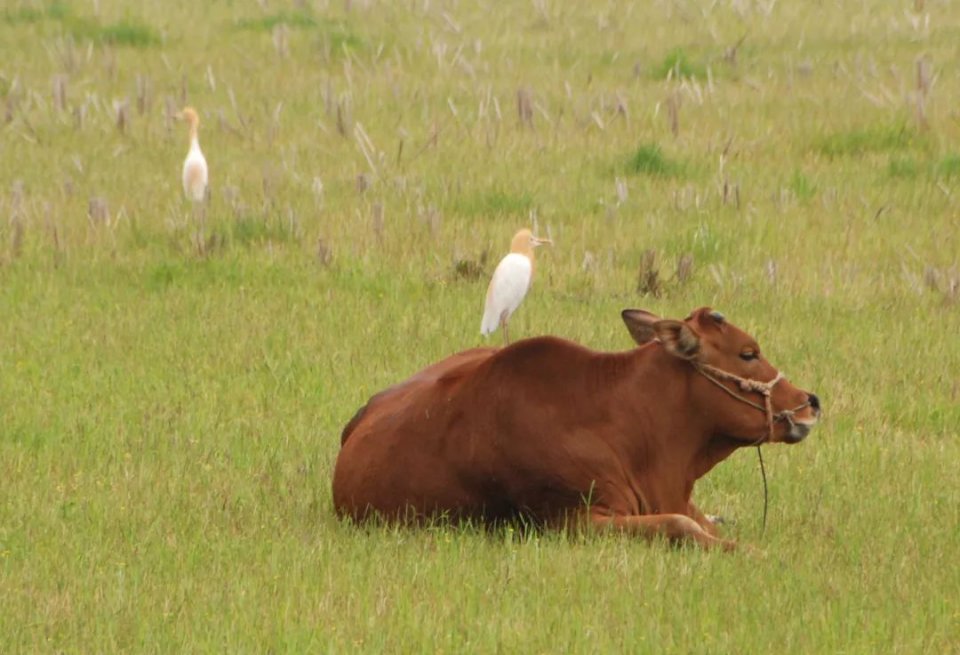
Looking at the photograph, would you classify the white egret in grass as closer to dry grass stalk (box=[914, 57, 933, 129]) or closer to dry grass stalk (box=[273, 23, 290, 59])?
dry grass stalk (box=[273, 23, 290, 59])

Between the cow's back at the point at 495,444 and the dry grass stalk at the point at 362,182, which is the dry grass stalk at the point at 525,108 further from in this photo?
the cow's back at the point at 495,444

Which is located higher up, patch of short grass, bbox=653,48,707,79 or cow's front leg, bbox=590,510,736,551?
cow's front leg, bbox=590,510,736,551

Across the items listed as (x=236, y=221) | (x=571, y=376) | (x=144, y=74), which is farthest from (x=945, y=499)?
(x=144, y=74)

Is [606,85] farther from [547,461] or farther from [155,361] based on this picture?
[547,461]

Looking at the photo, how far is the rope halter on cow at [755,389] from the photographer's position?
23.1ft

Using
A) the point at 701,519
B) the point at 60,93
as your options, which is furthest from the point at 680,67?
the point at 701,519

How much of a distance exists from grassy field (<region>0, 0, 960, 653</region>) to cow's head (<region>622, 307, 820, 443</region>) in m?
0.47

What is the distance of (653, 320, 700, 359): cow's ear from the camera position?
696cm

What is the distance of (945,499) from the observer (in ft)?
25.8

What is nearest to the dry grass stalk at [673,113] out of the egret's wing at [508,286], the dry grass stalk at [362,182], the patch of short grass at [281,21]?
the dry grass stalk at [362,182]

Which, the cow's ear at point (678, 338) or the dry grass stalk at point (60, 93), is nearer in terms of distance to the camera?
the cow's ear at point (678, 338)

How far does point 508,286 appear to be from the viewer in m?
10.3

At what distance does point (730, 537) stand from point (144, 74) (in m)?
12.7

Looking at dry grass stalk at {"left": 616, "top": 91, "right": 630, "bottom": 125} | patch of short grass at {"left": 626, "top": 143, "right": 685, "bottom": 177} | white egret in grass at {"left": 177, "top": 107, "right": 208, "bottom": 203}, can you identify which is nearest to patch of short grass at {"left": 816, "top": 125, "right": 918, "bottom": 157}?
patch of short grass at {"left": 626, "top": 143, "right": 685, "bottom": 177}
